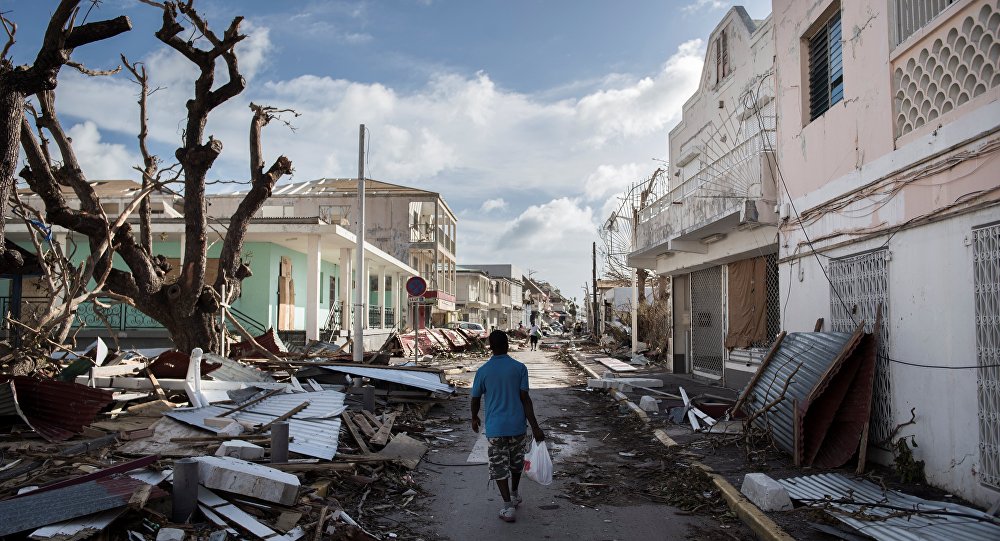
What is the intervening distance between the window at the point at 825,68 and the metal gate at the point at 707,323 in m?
7.72

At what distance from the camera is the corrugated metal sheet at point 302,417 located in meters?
7.02

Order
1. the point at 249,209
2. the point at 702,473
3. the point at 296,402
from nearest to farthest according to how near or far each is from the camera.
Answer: the point at 702,473
the point at 296,402
the point at 249,209

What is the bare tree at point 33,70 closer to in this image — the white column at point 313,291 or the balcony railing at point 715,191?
the balcony railing at point 715,191

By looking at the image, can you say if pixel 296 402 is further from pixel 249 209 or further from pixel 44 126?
pixel 44 126

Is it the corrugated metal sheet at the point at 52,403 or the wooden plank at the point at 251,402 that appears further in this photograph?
the wooden plank at the point at 251,402

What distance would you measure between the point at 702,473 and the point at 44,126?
36.6 feet

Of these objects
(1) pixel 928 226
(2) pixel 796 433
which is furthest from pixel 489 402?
(1) pixel 928 226

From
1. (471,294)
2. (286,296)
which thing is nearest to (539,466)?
(286,296)

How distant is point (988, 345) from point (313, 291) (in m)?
19.6

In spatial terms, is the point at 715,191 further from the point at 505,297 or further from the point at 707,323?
Result: the point at 505,297

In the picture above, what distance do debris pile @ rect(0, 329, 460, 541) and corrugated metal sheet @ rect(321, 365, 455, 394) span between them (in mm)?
62

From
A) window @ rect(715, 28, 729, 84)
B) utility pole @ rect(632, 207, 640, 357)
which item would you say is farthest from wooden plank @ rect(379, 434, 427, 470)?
utility pole @ rect(632, 207, 640, 357)

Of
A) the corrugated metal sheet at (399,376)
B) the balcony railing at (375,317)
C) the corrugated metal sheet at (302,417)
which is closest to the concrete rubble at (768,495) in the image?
the corrugated metal sheet at (302,417)

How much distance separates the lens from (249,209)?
40.8 ft
